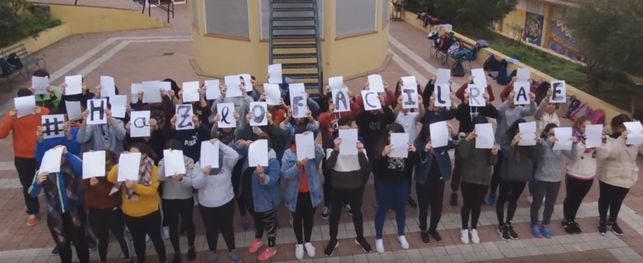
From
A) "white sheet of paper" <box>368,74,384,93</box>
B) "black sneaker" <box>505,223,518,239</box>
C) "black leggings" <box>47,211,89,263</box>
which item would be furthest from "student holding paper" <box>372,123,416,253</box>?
"black leggings" <box>47,211,89,263</box>

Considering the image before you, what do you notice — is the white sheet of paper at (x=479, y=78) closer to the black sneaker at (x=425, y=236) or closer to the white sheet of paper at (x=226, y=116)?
the black sneaker at (x=425, y=236)

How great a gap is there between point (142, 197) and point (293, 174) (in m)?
1.62

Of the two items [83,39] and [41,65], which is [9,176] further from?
[83,39]

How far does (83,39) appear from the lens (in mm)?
20344

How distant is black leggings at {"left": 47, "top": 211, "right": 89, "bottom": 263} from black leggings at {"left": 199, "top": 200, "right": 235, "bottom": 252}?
1.37 metres

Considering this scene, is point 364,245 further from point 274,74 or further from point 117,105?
point 117,105

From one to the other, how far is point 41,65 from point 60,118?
11.4 meters

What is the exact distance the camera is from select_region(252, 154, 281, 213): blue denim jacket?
227 inches

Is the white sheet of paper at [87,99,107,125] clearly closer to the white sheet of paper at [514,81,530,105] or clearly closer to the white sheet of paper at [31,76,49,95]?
the white sheet of paper at [31,76,49,95]

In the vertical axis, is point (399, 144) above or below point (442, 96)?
below

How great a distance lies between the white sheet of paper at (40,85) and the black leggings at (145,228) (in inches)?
115

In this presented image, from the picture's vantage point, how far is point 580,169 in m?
6.36

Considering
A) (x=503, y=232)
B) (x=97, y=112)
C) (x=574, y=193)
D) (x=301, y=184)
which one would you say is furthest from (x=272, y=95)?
(x=574, y=193)

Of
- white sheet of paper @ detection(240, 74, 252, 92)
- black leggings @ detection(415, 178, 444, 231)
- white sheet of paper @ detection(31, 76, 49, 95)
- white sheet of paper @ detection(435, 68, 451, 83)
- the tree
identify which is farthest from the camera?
the tree
